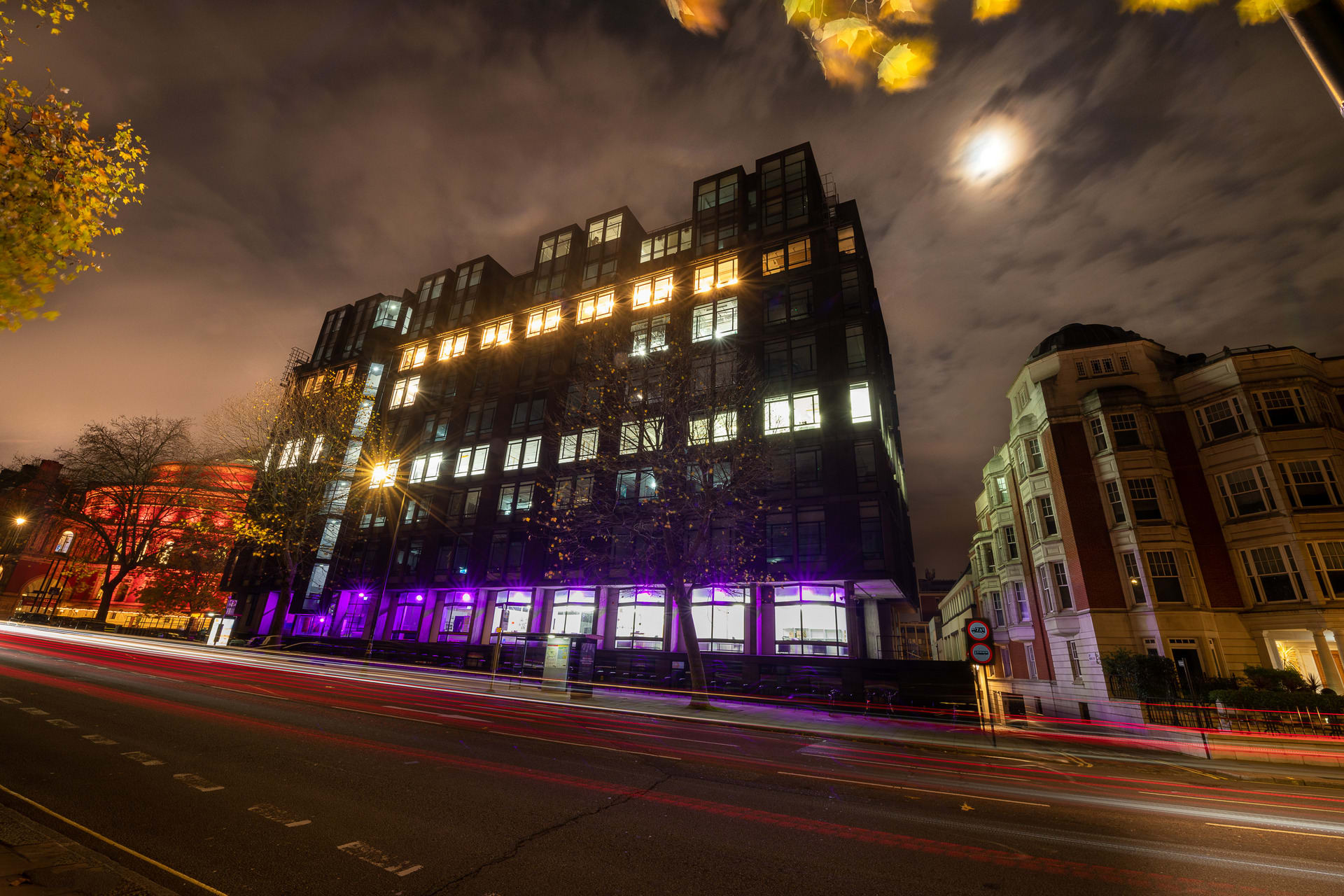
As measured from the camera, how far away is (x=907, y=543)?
35.1 meters

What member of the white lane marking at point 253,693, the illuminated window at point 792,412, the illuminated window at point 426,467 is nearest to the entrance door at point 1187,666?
the illuminated window at point 792,412

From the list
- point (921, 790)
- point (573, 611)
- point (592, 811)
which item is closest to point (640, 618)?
point (573, 611)

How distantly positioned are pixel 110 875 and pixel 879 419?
30.1 metres

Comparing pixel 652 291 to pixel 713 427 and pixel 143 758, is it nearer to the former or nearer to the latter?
pixel 713 427

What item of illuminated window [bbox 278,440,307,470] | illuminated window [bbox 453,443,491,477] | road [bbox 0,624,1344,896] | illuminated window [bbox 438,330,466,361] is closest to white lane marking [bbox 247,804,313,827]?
road [bbox 0,624,1344,896]

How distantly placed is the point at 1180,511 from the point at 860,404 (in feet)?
49.2

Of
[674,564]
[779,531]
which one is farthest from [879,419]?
[674,564]

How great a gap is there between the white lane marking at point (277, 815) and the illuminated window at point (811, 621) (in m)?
23.4

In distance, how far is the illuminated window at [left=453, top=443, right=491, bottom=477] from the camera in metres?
40.1

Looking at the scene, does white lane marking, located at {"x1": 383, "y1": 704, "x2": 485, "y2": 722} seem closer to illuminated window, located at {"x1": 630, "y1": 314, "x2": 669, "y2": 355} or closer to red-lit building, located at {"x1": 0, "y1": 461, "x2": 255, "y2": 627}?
illuminated window, located at {"x1": 630, "y1": 314, "x2": 669, "y2": 355}

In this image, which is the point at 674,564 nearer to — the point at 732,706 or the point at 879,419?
the point at 732,706

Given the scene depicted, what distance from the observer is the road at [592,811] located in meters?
4.73

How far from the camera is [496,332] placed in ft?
148

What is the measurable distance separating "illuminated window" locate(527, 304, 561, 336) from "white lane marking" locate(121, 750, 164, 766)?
36.4 meters
